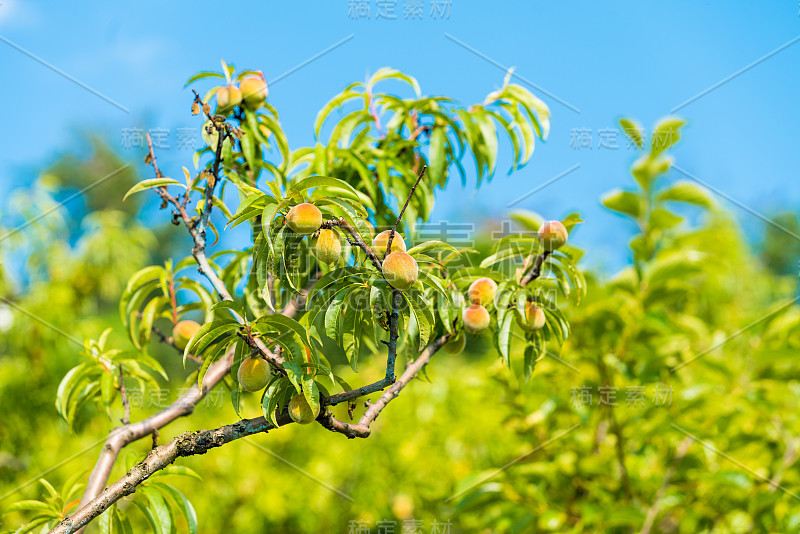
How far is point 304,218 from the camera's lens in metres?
0.75

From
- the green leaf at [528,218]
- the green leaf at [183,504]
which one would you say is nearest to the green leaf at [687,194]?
the green leaf at [528,218]

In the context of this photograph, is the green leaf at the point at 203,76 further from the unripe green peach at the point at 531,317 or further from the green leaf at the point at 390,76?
the unripe green peach at the point at 531,317

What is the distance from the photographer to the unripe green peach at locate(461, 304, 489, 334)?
95 centimetres

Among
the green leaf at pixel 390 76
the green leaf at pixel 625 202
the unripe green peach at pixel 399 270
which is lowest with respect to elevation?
the green leaf at pixel 625 202

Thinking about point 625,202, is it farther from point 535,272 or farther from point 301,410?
point 301,410

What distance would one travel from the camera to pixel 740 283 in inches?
251

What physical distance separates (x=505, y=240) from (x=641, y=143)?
95cm

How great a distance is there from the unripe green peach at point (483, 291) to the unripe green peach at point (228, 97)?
620mm

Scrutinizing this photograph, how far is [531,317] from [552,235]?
0.15m

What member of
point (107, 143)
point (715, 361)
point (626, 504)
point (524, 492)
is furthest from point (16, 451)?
point (107, 143)

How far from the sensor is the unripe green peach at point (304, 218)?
75cm

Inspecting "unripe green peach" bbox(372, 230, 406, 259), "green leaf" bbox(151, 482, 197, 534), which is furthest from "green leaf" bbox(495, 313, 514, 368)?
"green leaf" bbox(151, 482, 197, 534)

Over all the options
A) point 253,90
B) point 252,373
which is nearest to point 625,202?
point 253,90

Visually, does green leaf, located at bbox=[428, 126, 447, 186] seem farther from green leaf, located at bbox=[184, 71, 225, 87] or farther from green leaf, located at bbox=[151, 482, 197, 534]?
green leaf, located at bbox=[151, 482, 197, 534]
